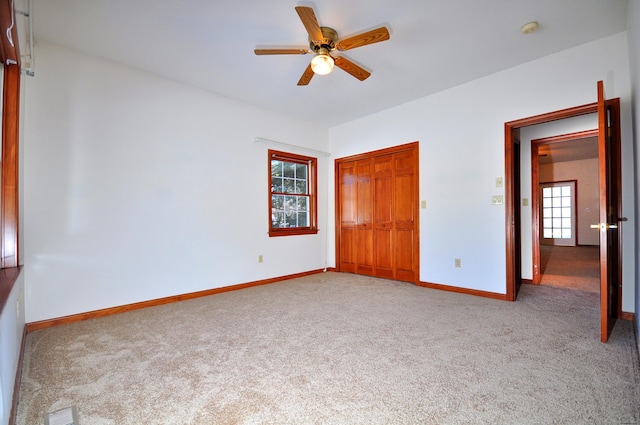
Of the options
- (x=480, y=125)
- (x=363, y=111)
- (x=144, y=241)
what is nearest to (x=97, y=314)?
(x=144, y=241)

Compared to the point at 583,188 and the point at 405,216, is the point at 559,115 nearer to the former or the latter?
the point at 405,216

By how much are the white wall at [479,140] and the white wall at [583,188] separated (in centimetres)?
705

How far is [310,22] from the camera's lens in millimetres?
2152

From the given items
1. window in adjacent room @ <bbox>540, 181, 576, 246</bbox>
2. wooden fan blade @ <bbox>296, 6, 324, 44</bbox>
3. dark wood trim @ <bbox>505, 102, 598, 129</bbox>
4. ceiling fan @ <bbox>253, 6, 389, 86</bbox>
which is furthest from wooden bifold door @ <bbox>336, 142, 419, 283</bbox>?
window in adjacent room @ <bbox>540, 181, 576, 246</bbox>

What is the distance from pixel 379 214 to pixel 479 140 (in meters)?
1.79

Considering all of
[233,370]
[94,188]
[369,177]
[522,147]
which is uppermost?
[522,147]

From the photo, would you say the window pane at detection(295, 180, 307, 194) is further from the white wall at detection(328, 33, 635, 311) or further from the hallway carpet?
the hallway carpet

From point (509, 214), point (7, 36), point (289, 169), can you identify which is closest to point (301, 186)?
point (289, 169)

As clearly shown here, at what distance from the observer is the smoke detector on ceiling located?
8.38 feet

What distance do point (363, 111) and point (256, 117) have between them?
1702 millimetres

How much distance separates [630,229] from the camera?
274 cm

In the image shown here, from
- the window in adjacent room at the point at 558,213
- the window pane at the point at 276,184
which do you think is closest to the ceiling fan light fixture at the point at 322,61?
the window pane at the point at 276,184

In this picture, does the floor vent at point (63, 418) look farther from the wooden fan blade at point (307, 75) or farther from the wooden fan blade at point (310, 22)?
the wooden fan blade at point (307, 75)

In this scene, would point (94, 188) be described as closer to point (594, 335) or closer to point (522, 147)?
point (594, 335)
